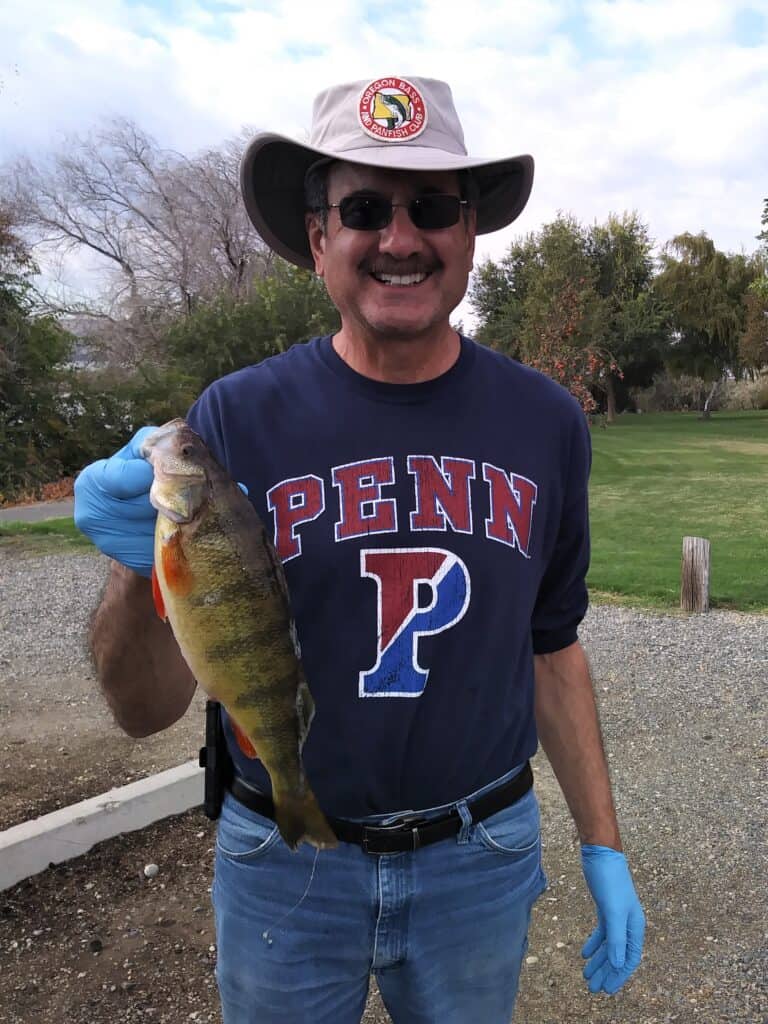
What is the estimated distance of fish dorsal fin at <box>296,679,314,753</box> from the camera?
1.61 meters

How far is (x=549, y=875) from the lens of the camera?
3.92 meters

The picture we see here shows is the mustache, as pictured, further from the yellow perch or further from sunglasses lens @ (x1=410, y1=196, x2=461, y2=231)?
the yellow perch

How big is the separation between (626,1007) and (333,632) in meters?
2.36

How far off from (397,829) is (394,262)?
1199mm

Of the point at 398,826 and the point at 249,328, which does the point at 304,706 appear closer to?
the point at 398,826

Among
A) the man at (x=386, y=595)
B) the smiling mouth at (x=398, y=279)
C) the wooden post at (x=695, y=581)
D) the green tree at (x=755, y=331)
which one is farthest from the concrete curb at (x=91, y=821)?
the green tree at (x=755, y=331)

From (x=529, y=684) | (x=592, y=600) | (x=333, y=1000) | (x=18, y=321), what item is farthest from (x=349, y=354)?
(x=18, y=321)

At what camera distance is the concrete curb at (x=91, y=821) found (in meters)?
3.58

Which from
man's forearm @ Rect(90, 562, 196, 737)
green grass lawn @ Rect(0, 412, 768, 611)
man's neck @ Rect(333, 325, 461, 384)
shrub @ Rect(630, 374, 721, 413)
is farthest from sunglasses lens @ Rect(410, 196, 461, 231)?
shrub @ Rect(630, 374, 721, 413)

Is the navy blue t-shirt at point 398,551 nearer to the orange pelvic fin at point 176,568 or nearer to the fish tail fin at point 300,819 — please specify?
the fish tail fin at point 300,819

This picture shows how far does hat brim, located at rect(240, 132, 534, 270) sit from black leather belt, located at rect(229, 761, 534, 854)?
136 cm

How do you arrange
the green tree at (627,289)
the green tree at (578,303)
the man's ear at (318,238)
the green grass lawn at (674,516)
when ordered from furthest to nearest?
the green tree at (627,289), the green tree at (578,303), the green grass lawn at (674,516), the man's ear at (318,238)

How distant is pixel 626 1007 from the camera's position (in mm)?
3135

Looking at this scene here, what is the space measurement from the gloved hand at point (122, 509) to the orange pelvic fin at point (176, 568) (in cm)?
18
